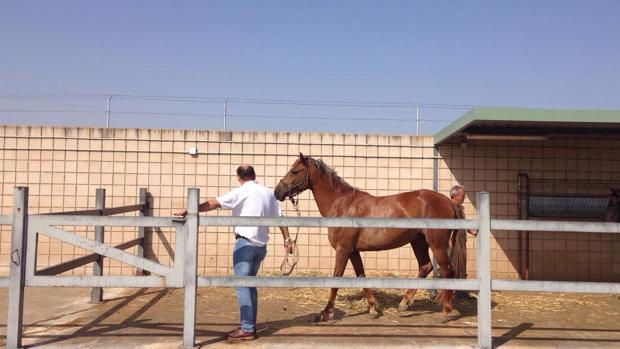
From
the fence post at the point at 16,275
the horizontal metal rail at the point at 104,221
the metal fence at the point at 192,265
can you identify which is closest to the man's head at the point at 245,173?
the metal fence at the point at 192,265

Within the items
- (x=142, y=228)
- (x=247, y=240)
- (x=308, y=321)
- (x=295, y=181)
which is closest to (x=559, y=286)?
(x=308, y=321)

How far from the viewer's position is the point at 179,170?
8.14 m

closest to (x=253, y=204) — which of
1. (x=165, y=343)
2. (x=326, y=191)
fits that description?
(x=165, y=343)

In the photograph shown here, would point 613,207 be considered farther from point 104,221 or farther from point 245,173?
point 104,221

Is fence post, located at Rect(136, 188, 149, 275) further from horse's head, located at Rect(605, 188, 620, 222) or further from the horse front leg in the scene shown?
horse's head, located at Rect(605, 188, 620, 222)

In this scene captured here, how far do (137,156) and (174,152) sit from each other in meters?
0.60

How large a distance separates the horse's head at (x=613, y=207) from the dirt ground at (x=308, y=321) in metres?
1.22

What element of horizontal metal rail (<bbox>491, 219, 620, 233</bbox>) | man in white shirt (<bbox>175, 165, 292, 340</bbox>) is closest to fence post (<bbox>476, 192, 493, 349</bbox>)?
horizontal metal rail (<bbox>491, 219, 620, 233</bbox>)

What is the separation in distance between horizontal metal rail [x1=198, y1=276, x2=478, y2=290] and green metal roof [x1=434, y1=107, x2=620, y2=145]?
8.73ft

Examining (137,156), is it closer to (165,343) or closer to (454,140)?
(165,343)

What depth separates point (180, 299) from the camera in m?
6.30

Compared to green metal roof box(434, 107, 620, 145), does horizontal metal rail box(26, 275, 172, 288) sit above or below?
below

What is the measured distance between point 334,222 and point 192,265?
1175 millimetres

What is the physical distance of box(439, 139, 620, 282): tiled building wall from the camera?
808 centimetres
